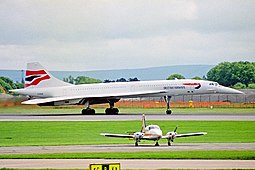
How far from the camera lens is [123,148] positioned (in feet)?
112

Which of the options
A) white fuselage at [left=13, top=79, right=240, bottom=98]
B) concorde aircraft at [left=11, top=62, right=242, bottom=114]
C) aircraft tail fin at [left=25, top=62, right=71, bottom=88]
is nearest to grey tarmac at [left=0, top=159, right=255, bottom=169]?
concorde aircraft at [left=11, top=62, right=242, bottom=114]

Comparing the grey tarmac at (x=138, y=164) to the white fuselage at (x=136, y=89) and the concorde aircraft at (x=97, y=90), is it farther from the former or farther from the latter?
the white fuselage at (x=136, y=89)

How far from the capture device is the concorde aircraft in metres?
77.2

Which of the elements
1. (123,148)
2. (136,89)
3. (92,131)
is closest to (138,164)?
(123,148)

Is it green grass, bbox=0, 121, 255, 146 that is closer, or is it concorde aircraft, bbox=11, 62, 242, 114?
green grass, bbox=0, 121, 255, 146

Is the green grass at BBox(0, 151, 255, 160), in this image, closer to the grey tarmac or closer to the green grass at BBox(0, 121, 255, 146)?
the grey tarmac

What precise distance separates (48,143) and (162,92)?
39.5 metres

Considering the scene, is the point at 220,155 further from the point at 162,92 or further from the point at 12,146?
the point at 162,92

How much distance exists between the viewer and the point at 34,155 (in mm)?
29969

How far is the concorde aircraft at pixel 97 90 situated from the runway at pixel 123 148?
130 feet

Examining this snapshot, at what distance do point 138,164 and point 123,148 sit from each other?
321 inches

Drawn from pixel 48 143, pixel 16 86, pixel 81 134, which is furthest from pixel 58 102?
pixel 16 86

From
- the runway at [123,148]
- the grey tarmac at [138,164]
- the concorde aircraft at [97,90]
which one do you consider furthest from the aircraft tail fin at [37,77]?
the grey tarmac at [138,164]

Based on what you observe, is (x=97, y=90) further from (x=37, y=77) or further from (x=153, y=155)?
(x=153, y=155)
